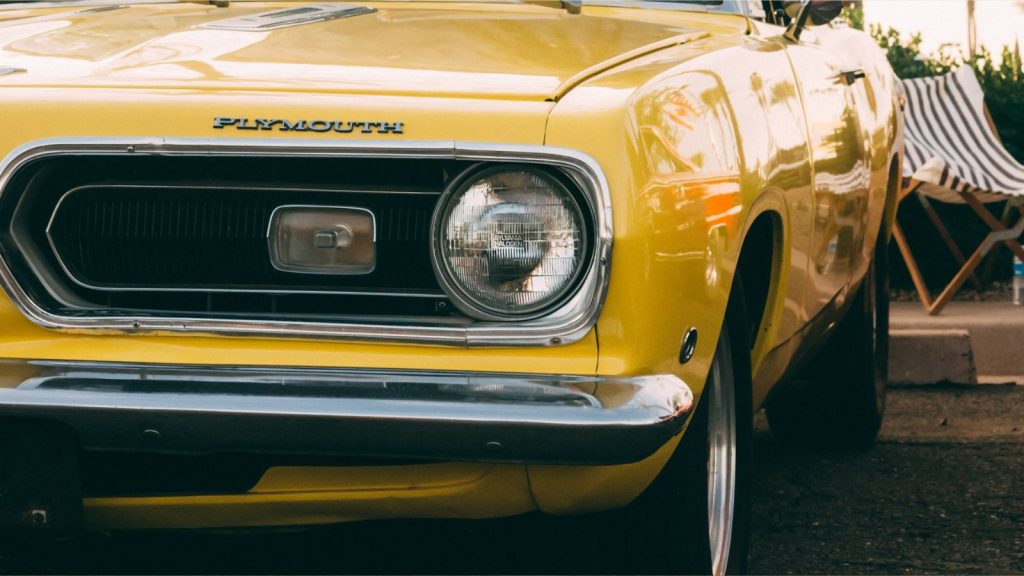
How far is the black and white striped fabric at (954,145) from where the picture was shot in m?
7.35

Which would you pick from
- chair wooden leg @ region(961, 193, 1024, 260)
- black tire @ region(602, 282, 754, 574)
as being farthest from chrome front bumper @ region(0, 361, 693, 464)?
chair wooden leg @ region(961, 193, 1024, 260)

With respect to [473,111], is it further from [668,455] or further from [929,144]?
[929,144]

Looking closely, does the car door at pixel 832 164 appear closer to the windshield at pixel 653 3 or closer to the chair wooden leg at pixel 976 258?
the windshield at pixel 653 3

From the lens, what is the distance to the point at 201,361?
2.42 meters

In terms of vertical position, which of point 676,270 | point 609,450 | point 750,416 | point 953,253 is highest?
point 676,270

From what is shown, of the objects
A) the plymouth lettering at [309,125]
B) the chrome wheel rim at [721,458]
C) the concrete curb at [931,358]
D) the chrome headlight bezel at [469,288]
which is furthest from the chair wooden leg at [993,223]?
the plymouth lettering at [309,125]

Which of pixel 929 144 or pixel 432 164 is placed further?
pixel 929 144

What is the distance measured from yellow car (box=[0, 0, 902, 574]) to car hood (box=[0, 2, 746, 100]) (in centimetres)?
1

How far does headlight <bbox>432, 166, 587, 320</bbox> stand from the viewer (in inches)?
95.2

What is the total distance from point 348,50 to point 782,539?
1.69m

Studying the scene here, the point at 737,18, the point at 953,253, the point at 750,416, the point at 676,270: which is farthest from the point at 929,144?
the point at 676,270

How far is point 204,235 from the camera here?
257 cm

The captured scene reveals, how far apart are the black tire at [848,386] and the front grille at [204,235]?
7.20 feet

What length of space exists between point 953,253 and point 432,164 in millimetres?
5836
